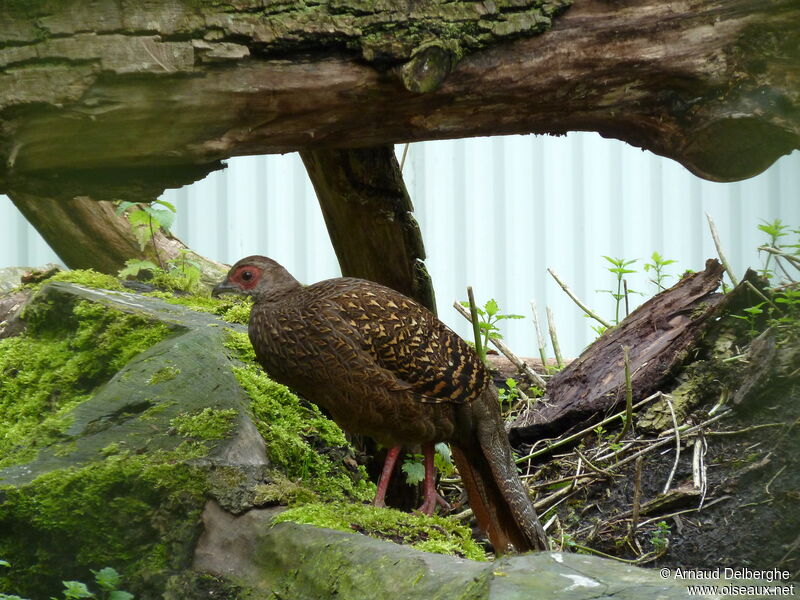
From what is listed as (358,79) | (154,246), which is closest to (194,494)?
(358,79)

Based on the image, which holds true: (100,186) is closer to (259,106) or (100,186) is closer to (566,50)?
(259,106)

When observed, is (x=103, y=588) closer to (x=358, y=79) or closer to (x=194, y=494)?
(x=194, y=494)

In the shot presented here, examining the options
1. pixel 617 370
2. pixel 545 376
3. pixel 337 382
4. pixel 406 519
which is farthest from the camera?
pixel 545 376

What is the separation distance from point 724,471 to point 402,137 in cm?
230

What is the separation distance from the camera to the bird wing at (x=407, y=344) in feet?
12.9

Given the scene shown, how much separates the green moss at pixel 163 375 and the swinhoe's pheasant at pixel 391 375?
16.4 inches

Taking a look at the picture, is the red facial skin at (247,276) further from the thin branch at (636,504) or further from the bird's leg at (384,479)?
the thin branch at (636,504)

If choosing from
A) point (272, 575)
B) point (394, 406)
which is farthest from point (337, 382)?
point (272, 575)

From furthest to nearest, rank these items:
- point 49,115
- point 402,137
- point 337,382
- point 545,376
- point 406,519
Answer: point 545,376 → point 337,382 → point 406,519 → point 402,137 → point 49,115

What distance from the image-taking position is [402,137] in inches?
127

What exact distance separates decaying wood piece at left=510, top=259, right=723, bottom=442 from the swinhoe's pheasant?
0.96m

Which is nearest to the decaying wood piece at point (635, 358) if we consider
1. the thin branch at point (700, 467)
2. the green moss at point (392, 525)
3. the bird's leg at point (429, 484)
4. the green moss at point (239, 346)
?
the thin branch at point (700, 467)

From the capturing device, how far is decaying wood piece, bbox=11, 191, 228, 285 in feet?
19.2

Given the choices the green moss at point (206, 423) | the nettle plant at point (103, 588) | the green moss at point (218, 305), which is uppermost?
the green moss at point (218, 305)
